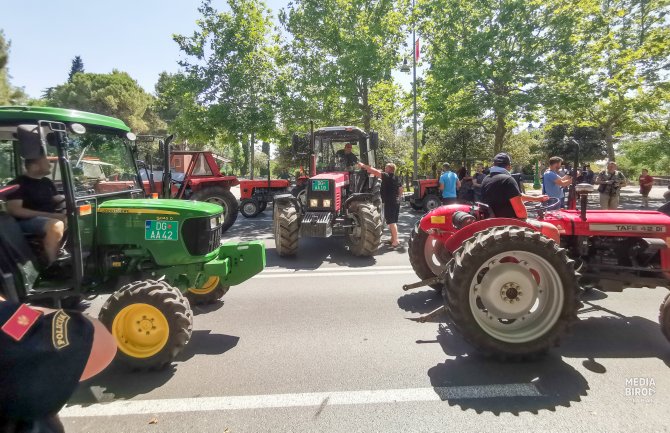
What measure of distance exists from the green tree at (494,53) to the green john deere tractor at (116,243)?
13.1m

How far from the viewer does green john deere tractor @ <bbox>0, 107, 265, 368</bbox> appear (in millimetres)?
3211

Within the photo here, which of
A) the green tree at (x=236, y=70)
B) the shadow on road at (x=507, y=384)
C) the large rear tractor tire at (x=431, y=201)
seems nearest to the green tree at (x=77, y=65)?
the green tree at (x=236, y=70)

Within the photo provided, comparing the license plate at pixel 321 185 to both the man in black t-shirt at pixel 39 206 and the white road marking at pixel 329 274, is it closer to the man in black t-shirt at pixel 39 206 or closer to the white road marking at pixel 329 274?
the white road marking at pixel 329 274

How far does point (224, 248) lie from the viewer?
13.9 feet

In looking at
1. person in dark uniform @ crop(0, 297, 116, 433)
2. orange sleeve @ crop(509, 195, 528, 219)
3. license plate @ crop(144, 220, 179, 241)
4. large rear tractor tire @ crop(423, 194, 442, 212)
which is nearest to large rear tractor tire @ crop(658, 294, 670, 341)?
orange sleeve @ crop(509, 195, 528, 219)

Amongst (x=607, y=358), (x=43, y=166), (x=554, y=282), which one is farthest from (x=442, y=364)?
(x=43, y=166)

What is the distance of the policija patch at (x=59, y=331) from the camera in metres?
0.99

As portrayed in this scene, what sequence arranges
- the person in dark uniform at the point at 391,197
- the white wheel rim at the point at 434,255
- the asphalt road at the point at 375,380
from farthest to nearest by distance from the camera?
the person in dark uniform at the point at 391,197 → the white wheel rim at the point at 434,255 → the asphalt road at the point at 375,380

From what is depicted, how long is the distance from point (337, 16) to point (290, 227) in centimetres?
1362

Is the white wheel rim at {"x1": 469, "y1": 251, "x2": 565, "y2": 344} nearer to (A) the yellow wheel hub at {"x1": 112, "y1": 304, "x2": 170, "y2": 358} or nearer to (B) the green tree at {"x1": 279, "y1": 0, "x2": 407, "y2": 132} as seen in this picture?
(A) the yellow wheel hub at {"x1": 112, "y1": 304, "x2": 170, "y2": 358}

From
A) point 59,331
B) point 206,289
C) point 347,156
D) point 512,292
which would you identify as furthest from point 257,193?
point 59,331

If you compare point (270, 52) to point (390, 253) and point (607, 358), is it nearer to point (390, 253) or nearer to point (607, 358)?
point (390, 253)

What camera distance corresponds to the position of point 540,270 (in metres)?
3.36

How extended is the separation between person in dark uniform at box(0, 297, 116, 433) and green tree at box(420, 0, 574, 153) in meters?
15.4
